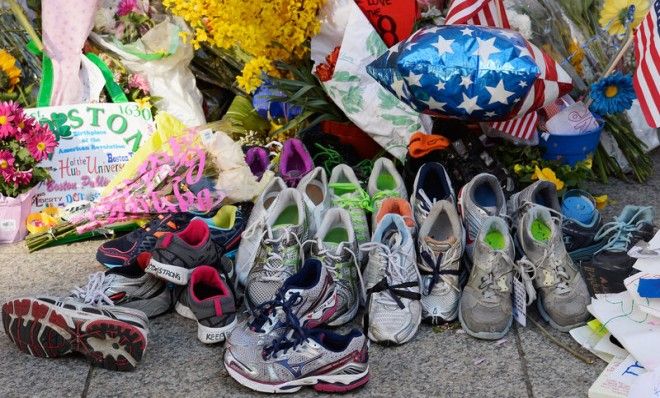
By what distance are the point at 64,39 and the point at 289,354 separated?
2.26 m

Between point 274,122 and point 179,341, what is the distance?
1.67 m

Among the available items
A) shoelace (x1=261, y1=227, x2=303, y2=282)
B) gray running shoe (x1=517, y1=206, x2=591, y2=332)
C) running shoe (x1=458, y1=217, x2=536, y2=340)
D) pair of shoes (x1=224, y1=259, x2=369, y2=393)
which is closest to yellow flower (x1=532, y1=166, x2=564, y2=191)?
gray running shoe (x1=517, y1=206, x2=591, y2=332)

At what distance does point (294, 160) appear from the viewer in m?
3.91

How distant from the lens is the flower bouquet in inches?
152

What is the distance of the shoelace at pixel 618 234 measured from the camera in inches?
131

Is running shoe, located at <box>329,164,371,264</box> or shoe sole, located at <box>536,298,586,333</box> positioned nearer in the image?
shoe sole, located at <box>536,298,586,333</box>

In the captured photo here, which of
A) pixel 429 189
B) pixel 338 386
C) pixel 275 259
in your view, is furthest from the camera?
pixel 429 189

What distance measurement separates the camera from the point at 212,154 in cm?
403

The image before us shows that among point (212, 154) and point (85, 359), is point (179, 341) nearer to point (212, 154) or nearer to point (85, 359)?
point (85, 359)

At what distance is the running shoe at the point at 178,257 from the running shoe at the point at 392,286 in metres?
0.55

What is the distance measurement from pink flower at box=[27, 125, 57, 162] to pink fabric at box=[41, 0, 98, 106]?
306 millimetres

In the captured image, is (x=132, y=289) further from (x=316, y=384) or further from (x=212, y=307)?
(x=316, y=384)

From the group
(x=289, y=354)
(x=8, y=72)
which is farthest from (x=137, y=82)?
(x=289, y=354)

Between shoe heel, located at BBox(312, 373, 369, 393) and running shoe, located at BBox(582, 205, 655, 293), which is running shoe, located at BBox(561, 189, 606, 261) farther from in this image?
shoe heel, located at BBox(312, 373, 369, 393)
